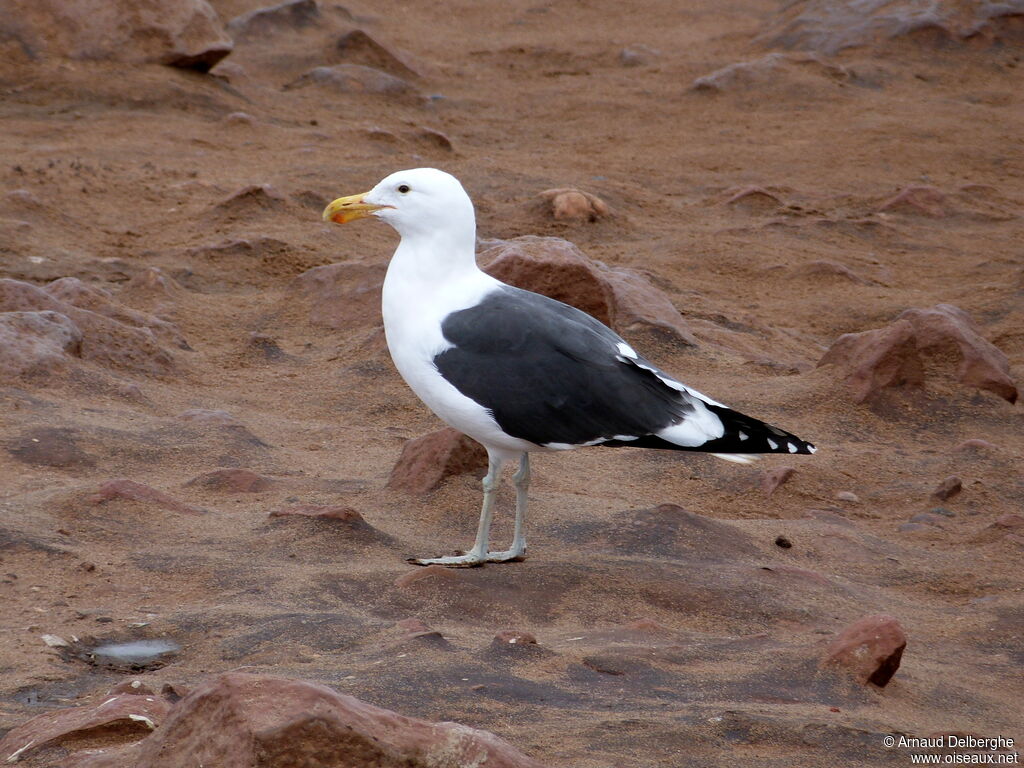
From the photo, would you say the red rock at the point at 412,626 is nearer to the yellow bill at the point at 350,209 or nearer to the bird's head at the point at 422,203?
the bird's head at the point at 422,203

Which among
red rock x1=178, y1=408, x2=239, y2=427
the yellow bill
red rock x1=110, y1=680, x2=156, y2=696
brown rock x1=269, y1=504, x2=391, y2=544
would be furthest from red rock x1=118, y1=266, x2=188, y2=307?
red rock x1=110, y1=680, x2=156, y2=696

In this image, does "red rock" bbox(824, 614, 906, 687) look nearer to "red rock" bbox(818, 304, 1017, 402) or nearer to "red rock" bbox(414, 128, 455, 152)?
"red rock" bbox(818, 304, 1017, 402)

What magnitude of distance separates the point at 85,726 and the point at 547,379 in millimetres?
2188

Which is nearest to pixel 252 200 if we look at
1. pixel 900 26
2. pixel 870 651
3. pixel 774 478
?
pixel 774 478

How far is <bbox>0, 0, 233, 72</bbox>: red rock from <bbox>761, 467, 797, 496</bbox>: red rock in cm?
784

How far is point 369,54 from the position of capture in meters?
14.5

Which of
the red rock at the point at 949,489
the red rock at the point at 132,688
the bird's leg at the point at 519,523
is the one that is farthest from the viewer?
the red rock at the point at 949,489


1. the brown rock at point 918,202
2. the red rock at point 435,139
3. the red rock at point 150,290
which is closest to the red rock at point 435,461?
the red rock at point 150,290

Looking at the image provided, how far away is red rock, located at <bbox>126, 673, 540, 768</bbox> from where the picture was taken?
247 centimetres

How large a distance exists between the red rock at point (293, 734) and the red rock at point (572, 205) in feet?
24.5

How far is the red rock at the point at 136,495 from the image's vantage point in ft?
16.0

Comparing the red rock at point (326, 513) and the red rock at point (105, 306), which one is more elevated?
the red rock at point (326, 513)

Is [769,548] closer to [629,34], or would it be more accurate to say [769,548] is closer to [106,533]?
[106,533]

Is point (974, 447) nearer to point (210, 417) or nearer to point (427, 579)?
point (427, 579)
